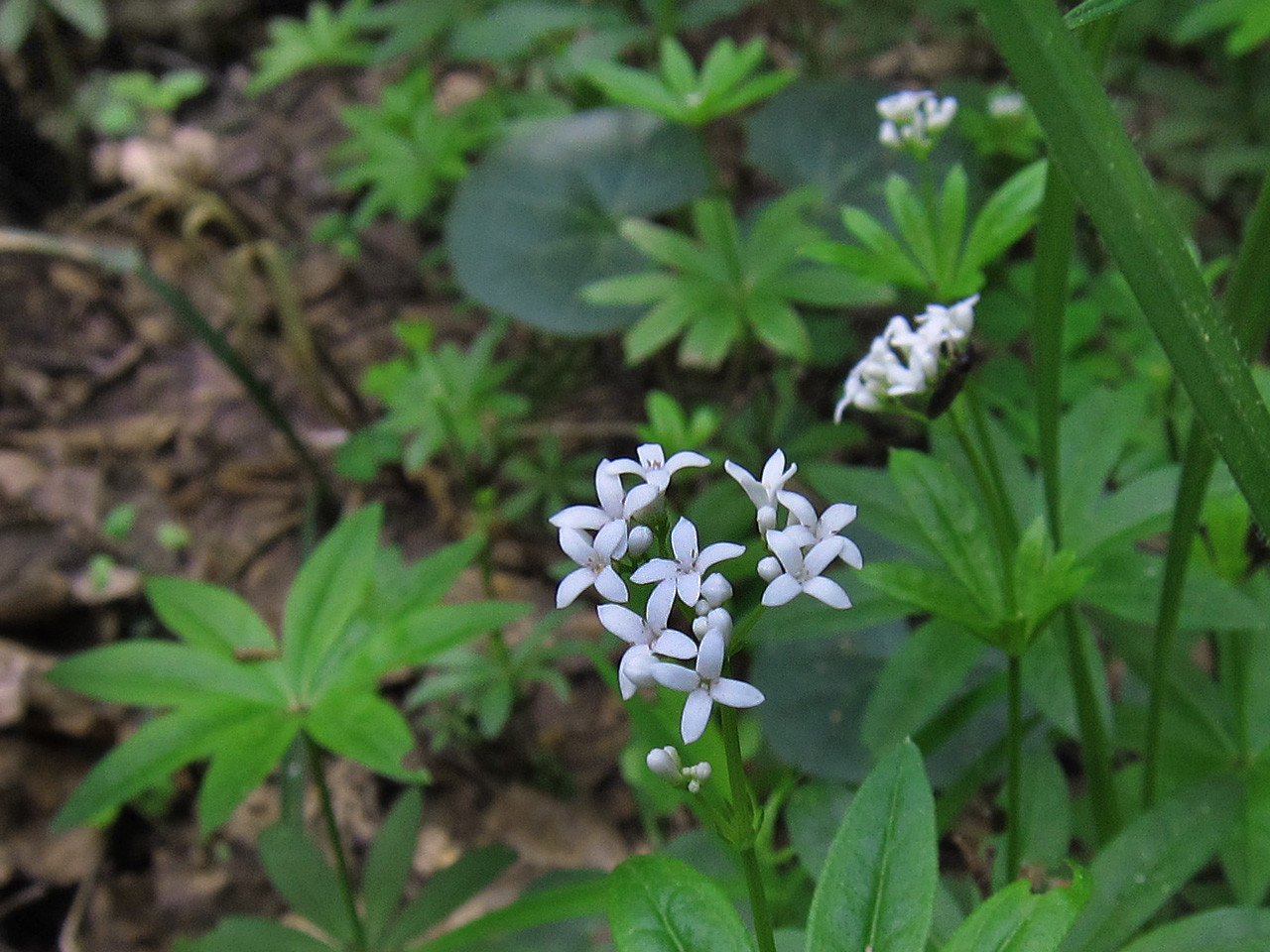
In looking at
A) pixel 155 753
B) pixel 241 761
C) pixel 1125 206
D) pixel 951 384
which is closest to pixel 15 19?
pixel 155 753

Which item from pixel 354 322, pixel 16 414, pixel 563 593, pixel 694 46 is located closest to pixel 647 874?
pixel 563 593

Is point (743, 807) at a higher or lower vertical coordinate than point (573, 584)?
lower

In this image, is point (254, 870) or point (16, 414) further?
point (16, 414)

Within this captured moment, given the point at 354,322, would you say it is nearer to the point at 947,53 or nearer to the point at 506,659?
the point at 506,659

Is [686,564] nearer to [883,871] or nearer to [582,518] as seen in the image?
[582,518]

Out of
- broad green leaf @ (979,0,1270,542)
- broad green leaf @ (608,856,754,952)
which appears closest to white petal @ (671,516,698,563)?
broad green leaf @ (608,856,754,952)

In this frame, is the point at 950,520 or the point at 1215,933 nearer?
the point at 1215,933
